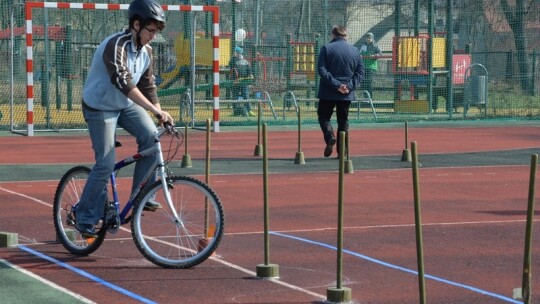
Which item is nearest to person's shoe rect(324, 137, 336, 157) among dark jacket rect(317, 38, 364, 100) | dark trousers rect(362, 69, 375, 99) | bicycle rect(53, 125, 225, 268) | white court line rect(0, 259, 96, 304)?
dark jacket rect(317, 38, 364, 100)

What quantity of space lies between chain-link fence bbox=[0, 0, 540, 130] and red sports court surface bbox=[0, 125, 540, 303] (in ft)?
27.8

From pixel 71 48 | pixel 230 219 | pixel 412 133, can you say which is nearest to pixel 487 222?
pixel 230 219

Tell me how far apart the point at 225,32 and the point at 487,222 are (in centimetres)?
1878

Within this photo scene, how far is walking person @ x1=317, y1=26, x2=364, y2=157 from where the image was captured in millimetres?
18594

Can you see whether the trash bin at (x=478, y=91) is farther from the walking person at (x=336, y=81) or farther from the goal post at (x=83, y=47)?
the walking person at (x=336, y=81)

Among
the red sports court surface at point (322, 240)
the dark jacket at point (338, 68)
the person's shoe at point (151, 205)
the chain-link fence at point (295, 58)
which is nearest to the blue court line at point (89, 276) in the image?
the red sports court surface at point (322, 240)

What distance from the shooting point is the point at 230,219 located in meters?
12.1

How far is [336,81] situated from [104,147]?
949 centimetres

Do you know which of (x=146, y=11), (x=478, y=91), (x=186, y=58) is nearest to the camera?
(x=146, y=11)

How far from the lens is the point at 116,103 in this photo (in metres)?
9.38

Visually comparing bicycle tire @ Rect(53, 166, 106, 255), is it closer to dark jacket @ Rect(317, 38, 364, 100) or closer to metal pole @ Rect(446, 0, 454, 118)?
dark jacket @ Rect(317, 38, 364, 100)

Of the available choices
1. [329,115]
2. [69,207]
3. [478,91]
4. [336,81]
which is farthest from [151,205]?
[478,91]

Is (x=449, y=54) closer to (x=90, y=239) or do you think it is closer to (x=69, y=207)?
(x=69, y=207)

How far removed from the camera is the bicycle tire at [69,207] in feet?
32.0
